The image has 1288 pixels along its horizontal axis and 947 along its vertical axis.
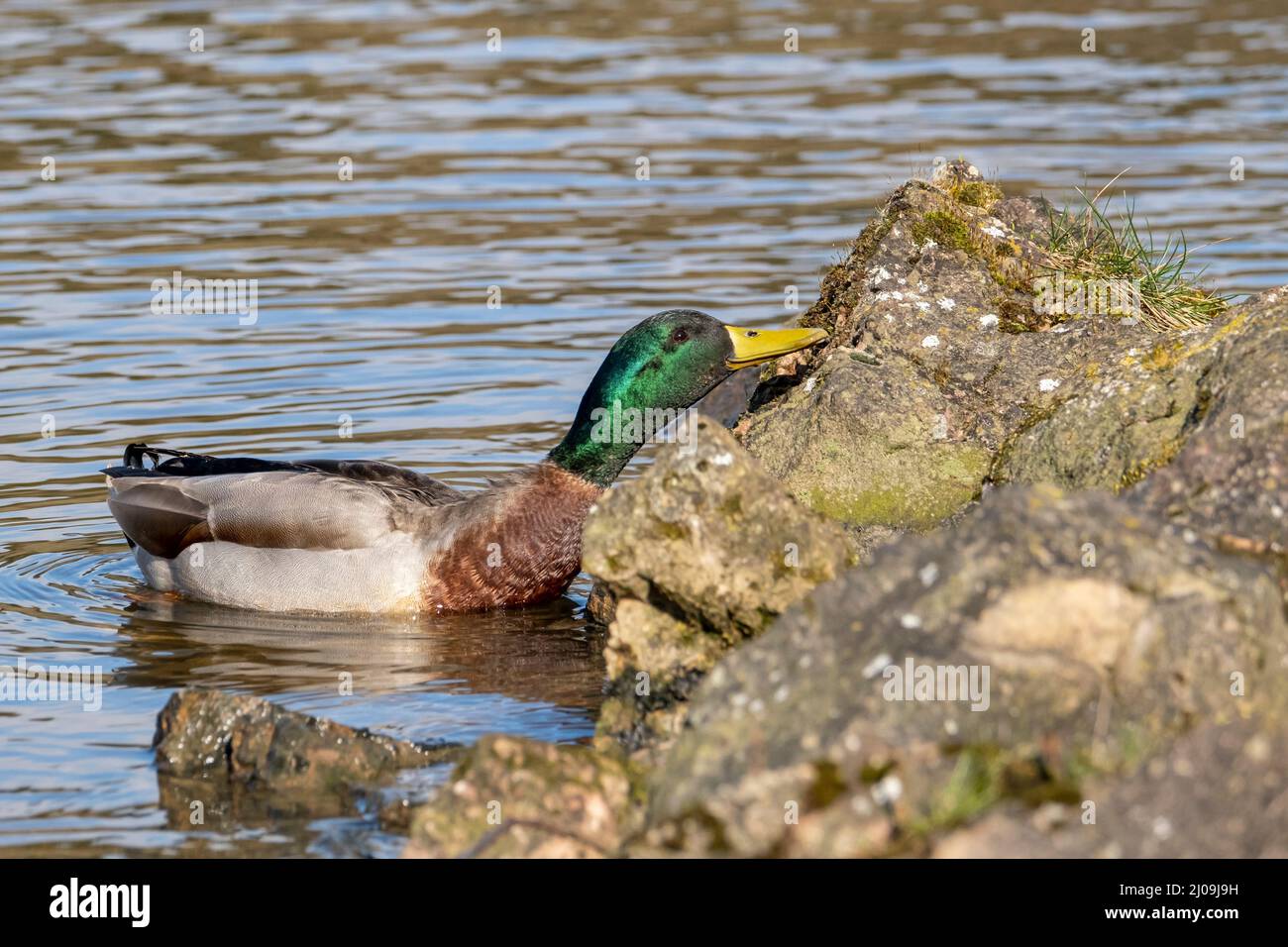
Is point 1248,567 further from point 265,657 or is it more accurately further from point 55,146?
point 55,146

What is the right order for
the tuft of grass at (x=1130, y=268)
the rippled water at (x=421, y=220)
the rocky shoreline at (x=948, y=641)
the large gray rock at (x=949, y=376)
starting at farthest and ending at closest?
the tuft of grass at (x=1130, y=268), the rippled water at (x=421, y=220), the large gray rock at (x=949, y=376), the rocky shoreline at (x=948, y=641)

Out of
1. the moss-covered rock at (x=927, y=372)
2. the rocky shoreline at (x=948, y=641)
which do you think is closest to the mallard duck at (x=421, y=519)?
the moss-covered rock at (x=927, y=372)

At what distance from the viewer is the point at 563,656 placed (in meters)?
7.88

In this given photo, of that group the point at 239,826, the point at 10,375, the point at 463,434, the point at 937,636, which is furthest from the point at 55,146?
the point at 937,636

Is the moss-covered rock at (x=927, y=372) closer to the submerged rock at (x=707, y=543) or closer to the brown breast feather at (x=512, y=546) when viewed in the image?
the brown breast feather at (x=512, y=546)

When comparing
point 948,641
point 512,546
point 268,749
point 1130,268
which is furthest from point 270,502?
point 948,641

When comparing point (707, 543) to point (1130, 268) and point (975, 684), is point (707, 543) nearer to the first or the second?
point (975, 684)

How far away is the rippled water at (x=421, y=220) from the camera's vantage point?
7695 millimetres

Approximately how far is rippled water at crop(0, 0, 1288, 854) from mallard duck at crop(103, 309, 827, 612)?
7.9 inches

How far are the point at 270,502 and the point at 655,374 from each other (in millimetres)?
1835

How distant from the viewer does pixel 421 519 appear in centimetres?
848

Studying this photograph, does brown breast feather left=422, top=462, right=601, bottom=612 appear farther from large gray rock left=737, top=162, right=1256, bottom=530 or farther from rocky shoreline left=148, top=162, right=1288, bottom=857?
rocky shoreline left=148, top=162, right=1288, bottom=857

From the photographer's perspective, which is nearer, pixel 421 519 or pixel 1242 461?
pixel 1242 461
